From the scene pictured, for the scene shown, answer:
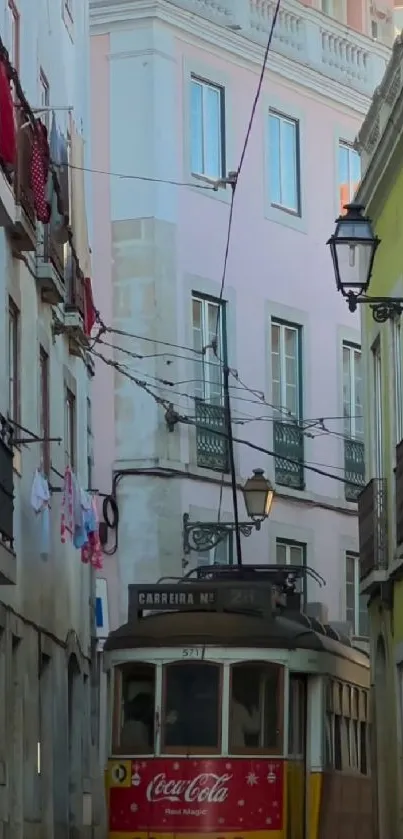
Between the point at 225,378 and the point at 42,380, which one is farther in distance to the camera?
the point at 225,378

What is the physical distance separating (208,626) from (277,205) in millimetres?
12512

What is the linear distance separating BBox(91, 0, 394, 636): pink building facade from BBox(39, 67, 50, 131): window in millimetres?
4693

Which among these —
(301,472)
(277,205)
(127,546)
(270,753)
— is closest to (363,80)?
(277,205)

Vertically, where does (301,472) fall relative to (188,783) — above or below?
above

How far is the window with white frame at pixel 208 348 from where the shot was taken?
2781 cm

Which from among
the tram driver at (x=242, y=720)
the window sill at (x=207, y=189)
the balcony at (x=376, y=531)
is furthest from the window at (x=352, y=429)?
the tram driver at (x=242, y=720)

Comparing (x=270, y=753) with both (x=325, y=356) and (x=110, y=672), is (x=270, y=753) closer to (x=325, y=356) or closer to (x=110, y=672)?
(x=110, y=672)

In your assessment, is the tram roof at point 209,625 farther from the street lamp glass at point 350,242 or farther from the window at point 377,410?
the street lamp glass at point 350,242

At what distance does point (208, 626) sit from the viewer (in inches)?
725

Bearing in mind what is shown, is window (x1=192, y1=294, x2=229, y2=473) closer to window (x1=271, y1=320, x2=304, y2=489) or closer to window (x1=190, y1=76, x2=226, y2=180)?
window (x1=271, y1=320, x2=304, y2=489)

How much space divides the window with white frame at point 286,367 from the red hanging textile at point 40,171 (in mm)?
9790

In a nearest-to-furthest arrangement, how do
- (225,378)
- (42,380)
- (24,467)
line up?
(24,467) < (42,380) < (225,378)

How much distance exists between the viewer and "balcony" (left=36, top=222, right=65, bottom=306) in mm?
20953

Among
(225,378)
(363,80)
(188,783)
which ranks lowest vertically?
(188,783)
